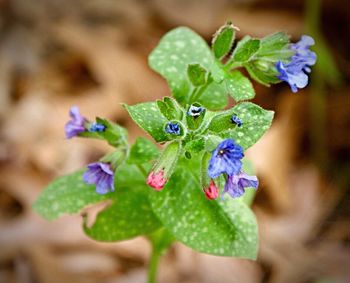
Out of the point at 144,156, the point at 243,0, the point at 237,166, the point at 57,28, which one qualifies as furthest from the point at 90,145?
the point at 237,166

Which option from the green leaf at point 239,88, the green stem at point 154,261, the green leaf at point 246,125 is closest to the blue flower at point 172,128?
the green leaf at point 246,125

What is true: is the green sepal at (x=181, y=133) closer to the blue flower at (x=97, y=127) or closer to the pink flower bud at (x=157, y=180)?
the pink flower bud at (x=157, y=180)

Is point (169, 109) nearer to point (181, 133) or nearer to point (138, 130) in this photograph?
point (181, 133)

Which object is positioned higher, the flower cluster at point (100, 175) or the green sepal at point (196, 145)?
the green sepal at point (196, 145)

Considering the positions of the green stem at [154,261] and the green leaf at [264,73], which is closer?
the green leaf at [264,73]

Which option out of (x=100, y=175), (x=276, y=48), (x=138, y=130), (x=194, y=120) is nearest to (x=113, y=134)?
(x=100, y=175)
